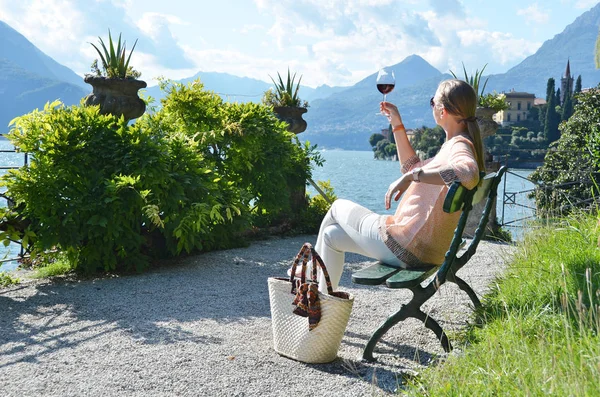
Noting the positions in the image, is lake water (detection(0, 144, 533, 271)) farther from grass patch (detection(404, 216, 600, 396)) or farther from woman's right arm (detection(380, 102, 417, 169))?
woman's right arm (detection(380, 102, 417, 169))

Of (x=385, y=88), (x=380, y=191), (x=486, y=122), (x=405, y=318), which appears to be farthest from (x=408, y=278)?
(x=380, y=191)

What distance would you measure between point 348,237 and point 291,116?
572cm

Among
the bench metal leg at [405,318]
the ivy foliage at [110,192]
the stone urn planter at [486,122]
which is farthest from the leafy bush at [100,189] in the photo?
the stone urn planter at [486,122]

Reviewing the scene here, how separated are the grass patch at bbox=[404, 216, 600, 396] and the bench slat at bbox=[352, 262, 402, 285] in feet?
1.80

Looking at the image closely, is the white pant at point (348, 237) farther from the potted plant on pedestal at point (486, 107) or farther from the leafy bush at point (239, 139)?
the potted plant on pedestal at point (486, 107)

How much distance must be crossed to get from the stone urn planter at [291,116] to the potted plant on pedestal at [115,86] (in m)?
2.72

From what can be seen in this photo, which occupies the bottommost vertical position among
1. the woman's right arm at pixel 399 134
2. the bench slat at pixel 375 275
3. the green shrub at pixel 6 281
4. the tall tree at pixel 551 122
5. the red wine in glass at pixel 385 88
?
the green shrub at pixel 6 281

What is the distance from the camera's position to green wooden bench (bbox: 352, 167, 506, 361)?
328 centimetres

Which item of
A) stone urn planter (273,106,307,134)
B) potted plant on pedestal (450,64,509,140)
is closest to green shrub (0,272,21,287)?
stone urn planter (273,106,307,134)

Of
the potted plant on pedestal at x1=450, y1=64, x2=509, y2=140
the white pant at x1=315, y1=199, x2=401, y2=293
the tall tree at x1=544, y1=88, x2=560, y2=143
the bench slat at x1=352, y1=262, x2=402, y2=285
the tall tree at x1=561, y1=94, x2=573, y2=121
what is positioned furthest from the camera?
the tall tree at x1=544, y1=88, x2=560, y2=143

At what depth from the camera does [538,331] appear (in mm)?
2887

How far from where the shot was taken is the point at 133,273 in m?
5.98

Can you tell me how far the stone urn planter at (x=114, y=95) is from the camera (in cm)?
670

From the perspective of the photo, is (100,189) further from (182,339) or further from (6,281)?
(182,339)
